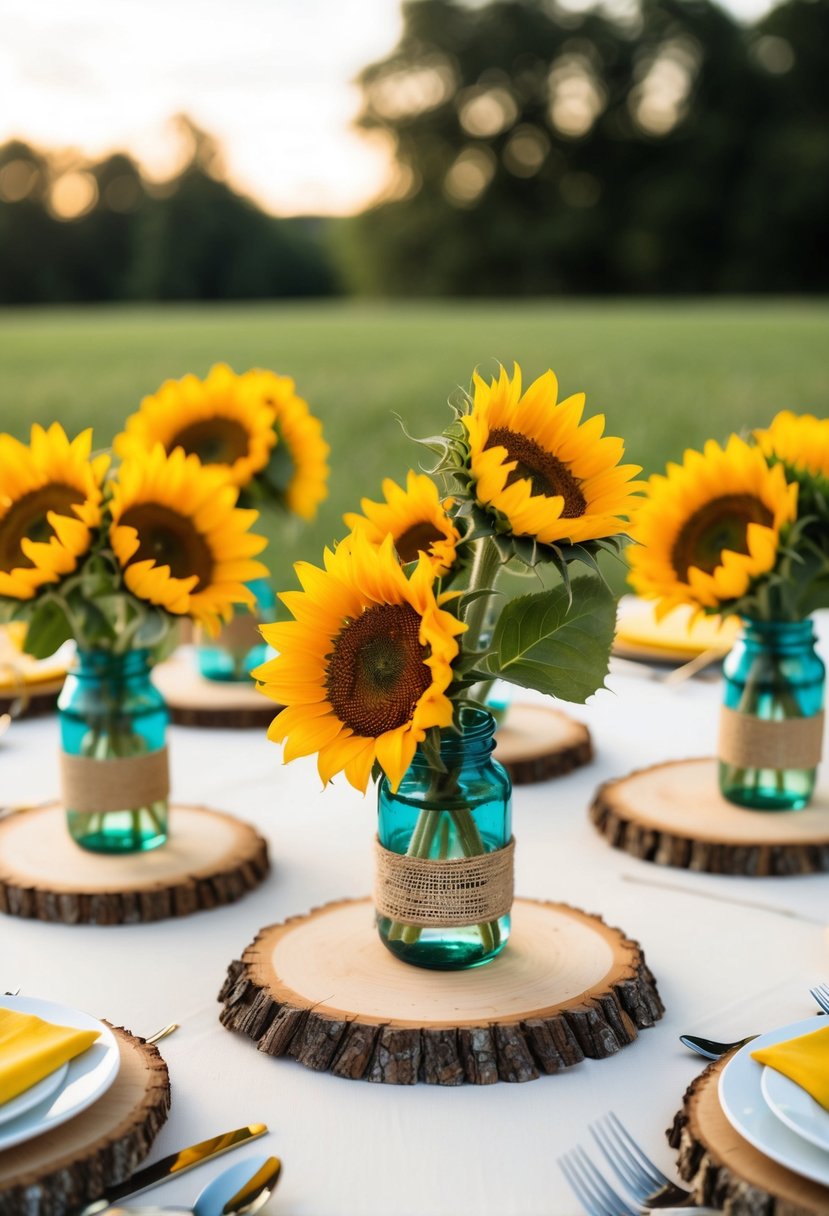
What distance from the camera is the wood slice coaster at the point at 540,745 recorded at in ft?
4.75

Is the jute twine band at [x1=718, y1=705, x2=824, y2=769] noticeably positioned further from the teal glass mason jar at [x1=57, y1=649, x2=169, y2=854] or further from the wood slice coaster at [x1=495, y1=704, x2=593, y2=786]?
the teal glass mason jar at [x1=57, y1=649, x2=169, y2=854]

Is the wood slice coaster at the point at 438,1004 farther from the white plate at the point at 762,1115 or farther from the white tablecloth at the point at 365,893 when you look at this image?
the white plate at the point at 762,1115

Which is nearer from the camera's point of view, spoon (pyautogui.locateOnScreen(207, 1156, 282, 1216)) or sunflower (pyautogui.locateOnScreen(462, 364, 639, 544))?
spoon (pyautogui.locateOnScreen(207, 1156, 282, 1216))

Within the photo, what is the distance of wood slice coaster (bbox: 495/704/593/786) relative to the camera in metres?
1.45

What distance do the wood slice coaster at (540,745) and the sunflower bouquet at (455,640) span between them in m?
0.49

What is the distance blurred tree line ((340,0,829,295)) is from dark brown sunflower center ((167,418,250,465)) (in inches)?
617

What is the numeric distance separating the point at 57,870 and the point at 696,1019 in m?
0.56

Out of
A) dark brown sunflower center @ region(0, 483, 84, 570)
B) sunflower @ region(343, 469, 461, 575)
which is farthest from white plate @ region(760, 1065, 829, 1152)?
dark brown sunflower center @ region(0, 483, 84, 570)

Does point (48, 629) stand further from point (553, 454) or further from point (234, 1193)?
point (234, 1193)

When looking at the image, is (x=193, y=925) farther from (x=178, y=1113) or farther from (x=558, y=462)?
(x=558, y=462)

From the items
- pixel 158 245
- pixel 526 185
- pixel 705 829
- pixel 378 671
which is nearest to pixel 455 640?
pixel 378 671

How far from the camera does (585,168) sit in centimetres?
1945

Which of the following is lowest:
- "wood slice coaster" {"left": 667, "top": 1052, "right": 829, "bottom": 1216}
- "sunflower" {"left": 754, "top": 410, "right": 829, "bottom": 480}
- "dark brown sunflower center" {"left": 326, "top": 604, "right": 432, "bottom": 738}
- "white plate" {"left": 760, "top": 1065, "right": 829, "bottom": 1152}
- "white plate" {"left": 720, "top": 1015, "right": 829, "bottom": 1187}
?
"wood slice coaster" {"left": 667, "top": 1052, "right": 829, "bottom": 1216}

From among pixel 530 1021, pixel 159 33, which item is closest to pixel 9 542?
pixel 530 1021
